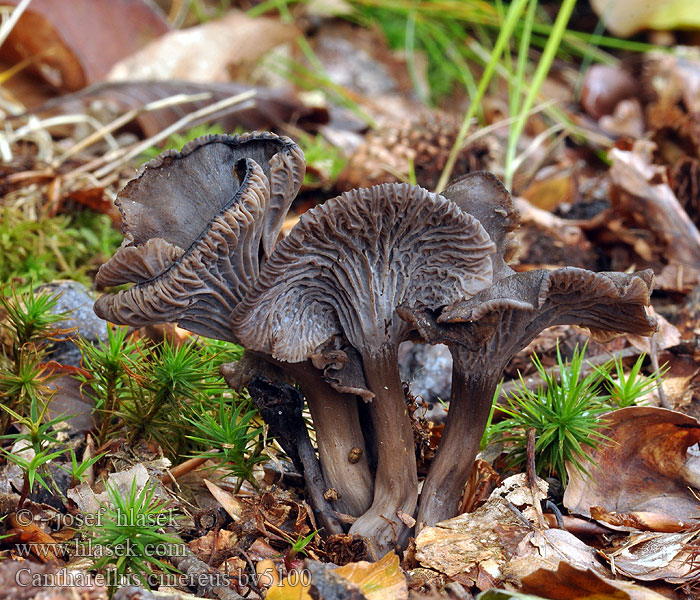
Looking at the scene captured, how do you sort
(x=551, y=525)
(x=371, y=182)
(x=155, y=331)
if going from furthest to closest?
(x=371, y=182)
(x=155, y=331)
(x=551, y=525)

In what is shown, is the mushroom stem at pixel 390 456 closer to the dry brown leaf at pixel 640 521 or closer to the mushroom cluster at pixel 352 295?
the mushroom cluster at pixel 352 295

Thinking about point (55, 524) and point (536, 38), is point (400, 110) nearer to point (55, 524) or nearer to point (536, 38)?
point (536, 38)

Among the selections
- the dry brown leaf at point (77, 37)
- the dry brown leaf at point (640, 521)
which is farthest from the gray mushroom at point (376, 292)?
the dry brown leaf at point (77, 37)

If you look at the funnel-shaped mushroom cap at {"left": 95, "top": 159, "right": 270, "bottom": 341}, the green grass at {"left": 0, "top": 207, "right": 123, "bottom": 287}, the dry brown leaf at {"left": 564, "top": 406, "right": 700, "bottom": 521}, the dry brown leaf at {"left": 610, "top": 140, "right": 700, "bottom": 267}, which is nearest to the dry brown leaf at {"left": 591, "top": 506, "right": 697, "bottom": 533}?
the dry brown leaf at {"left": 564, "top": 406, "right": 700, "bottom": 521}

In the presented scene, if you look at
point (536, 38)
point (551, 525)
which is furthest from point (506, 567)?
point (536, 38)

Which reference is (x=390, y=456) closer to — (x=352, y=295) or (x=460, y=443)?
(x=460, y=443)

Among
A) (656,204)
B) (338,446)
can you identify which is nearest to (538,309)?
(338,446)
